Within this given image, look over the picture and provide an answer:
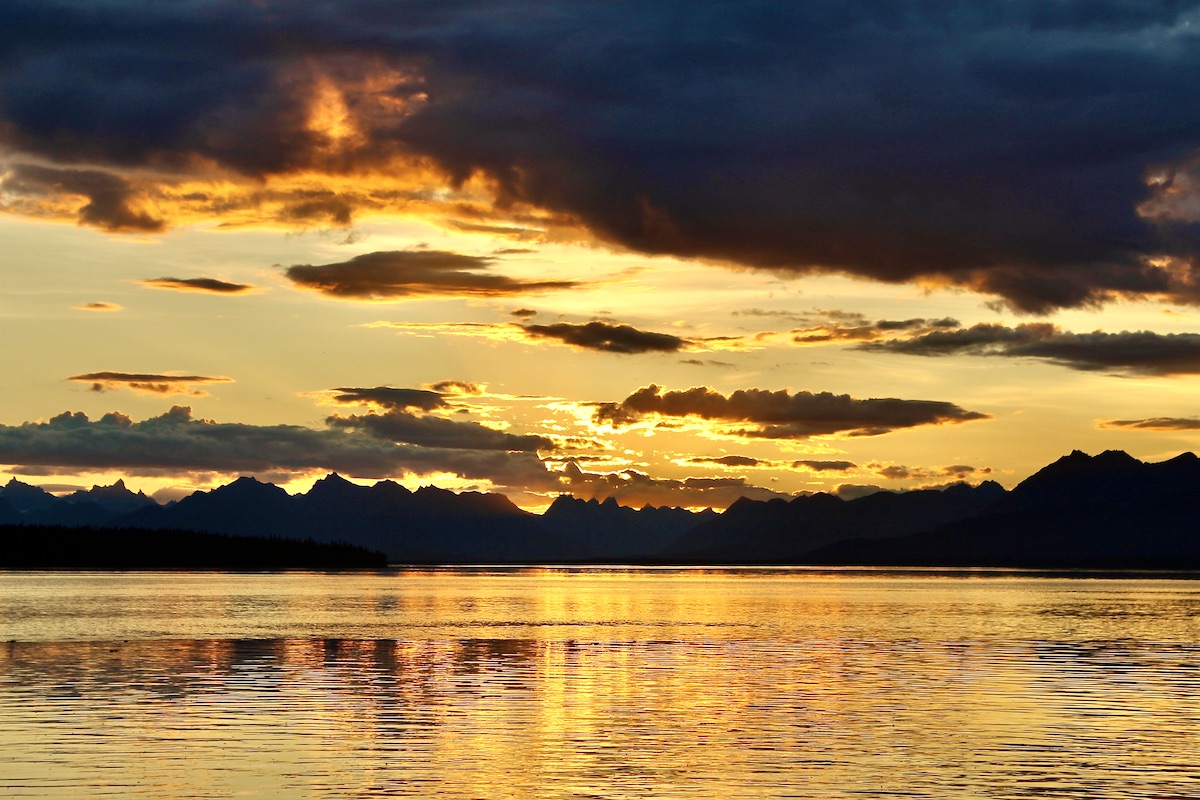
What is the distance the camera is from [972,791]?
34469mm

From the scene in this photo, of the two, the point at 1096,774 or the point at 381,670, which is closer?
the point at 1096,774

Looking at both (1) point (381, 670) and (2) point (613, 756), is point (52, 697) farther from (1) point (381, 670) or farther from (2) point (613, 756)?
→ (2) point (613, 756)

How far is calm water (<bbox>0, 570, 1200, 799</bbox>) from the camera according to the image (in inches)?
1420

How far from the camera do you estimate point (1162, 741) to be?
42.7m

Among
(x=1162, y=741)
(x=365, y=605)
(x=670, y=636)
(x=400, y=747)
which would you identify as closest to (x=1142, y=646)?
(x=670, y=636)

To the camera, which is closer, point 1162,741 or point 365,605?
point 1162,741

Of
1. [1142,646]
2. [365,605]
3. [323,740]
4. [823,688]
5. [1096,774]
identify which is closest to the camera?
[1096,774]

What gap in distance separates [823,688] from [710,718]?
10756 millimetres

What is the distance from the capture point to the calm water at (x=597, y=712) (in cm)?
3606

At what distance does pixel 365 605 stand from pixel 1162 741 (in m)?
114

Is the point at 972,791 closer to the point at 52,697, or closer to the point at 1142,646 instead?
the point at 52,697

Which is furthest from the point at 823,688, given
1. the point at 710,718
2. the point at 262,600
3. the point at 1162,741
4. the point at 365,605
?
the point at 262,600

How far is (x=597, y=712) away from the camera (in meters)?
50.3

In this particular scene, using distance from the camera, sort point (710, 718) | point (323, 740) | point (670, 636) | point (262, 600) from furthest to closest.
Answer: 1. point (262, 600)
2. point (670, 636)
3. point (710, 718)
4. point (323, 740)
